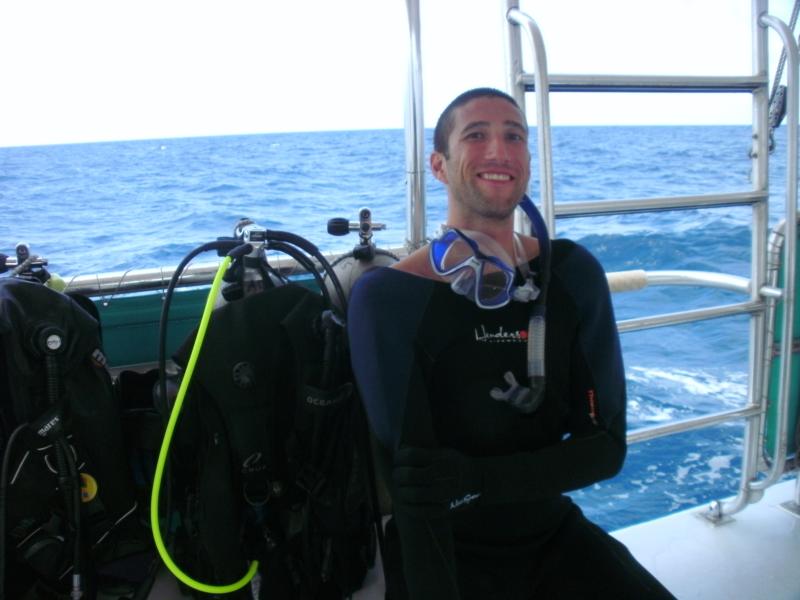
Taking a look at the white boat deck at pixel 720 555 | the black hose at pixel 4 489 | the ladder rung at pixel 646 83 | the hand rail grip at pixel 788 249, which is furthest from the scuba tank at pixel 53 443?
the hand rail grip at pixel 788 249

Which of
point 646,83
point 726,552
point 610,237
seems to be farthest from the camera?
point 610,237

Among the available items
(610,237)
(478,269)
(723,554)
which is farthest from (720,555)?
(610,237)

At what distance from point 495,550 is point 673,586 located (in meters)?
0.69

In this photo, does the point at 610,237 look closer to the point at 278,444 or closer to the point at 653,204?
the point at 653,204

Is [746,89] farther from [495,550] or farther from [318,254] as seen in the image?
[495,550]

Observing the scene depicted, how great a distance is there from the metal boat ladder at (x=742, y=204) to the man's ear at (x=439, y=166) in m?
0.24

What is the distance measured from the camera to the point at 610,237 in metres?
8.15

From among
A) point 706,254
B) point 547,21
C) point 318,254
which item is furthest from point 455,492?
point 706,254

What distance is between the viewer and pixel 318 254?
1.28m

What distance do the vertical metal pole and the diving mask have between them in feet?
1.52

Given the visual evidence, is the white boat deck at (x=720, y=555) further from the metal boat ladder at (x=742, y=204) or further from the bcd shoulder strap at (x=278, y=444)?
the bcd shoulder strap at (x=278, y=444)

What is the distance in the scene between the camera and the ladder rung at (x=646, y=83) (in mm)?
1355

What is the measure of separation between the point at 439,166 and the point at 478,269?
11.2 inches

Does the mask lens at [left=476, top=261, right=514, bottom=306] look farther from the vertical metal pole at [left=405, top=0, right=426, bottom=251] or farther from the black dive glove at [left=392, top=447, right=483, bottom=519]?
the vertical metal pole at [left=405, top=0, right=426, bottom=251]
